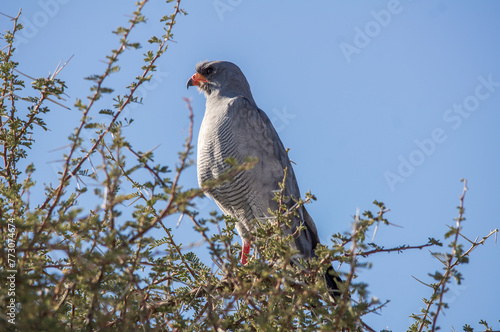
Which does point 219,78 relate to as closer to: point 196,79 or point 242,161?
point 196,79

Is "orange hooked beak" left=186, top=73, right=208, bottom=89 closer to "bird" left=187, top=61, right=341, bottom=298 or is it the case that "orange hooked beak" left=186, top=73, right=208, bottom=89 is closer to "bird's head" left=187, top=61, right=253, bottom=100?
"bird's head" left=187, top=61, right=253, bottom=100

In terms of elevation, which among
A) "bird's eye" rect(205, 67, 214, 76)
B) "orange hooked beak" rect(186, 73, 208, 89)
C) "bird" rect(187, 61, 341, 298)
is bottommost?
"bird" rect(187, 61, 341, 298)

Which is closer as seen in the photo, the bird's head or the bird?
the bird

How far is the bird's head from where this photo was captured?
6.15 meters

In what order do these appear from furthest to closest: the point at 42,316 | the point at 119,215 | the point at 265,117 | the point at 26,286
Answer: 1. the point at 265,117
2. the point at 119,215
3. the point at 26,286
4. the point at 42,316

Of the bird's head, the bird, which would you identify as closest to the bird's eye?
the bird's head

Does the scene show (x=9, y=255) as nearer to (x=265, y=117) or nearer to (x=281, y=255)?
(x=281, y=255)

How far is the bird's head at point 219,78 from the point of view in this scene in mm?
6152

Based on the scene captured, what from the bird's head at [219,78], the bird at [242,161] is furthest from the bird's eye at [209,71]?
the bird at [242,161]

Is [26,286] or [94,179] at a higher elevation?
[94,179]

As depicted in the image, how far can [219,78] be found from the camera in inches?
245

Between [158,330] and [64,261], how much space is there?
0.76 meters

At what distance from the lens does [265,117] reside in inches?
221

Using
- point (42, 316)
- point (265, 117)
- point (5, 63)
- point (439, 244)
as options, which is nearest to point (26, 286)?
point (42, 316)
